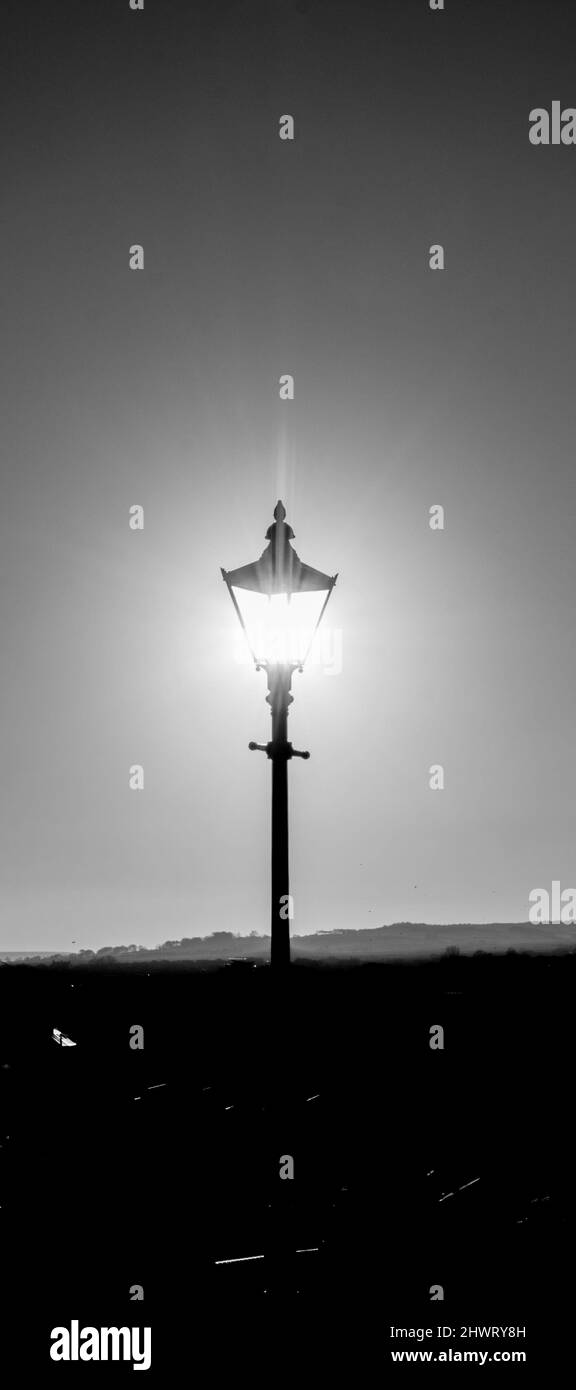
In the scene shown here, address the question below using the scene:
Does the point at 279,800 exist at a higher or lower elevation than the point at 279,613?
lower

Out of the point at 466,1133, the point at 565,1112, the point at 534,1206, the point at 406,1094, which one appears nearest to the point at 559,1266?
the point at 534,1206

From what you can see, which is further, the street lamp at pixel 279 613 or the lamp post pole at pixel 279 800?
the street lamp at pixel 279 613

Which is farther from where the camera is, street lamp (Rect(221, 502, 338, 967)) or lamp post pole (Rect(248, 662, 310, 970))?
street lamp (Rect(221, 502, 338, 967))

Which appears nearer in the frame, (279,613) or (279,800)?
(279,800)

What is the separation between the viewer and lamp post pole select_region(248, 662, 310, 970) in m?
3.85

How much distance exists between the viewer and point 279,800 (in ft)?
13.2

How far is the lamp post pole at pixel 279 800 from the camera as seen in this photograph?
3854mm

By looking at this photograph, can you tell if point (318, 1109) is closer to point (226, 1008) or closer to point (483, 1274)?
point (483, 1274)

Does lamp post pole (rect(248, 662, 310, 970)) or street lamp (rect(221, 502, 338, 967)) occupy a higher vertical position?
street lamp (rect(221, 502, 338, 967))

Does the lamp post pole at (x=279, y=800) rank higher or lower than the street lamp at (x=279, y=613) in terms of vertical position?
lower
